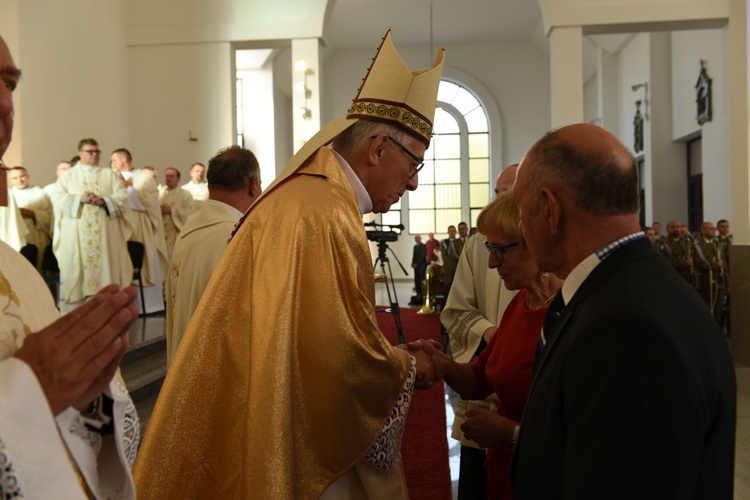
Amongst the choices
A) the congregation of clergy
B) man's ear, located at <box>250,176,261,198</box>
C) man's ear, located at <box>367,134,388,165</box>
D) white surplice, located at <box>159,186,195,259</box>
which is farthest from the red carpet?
white surplice, located at <box>159,186,195,259</box>

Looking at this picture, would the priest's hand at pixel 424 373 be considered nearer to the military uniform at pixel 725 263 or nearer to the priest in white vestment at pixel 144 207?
the priest in white vestment at pixel 144 207

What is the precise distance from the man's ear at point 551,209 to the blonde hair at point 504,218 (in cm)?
71

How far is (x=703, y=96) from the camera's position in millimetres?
13031

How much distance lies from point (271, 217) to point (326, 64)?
2042cm

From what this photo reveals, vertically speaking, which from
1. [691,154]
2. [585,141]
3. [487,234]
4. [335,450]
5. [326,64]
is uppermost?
[326,64]

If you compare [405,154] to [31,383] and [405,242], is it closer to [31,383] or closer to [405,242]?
[31,383]

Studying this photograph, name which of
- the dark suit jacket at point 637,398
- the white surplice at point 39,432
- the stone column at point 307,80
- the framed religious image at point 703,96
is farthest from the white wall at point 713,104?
the white surplice at point 39,432

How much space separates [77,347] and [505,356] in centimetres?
134

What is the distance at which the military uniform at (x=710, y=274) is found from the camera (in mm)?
9266

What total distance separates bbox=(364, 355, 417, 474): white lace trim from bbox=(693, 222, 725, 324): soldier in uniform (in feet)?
27.6

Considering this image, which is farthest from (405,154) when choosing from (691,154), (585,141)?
(691,154)

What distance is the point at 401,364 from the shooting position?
1.88m

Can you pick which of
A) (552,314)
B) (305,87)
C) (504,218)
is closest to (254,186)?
(504,218)

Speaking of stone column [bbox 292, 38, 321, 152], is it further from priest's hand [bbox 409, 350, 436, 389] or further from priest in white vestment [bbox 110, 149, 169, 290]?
priest's hand [bbox 409, 350, 436, 389]
